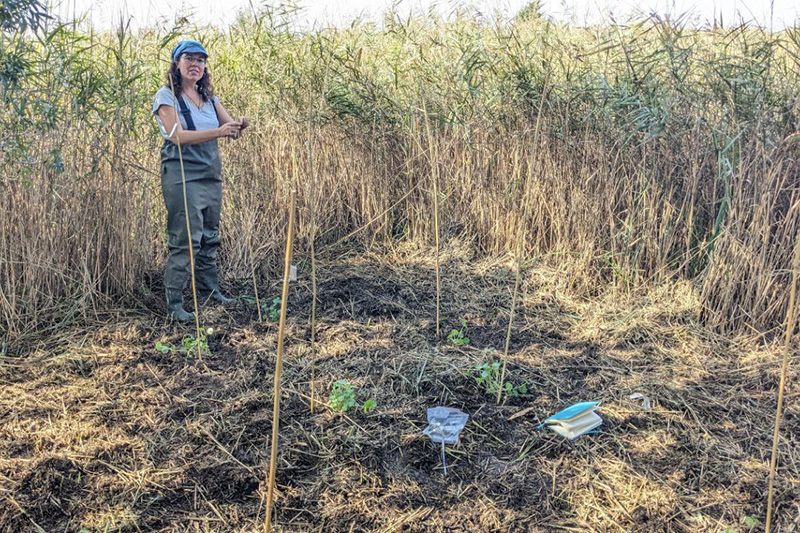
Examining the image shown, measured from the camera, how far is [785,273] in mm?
3203

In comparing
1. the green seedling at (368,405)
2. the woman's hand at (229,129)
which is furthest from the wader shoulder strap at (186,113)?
the green seedling at (368,405)

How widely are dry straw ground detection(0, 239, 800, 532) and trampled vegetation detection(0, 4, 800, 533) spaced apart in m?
0.01

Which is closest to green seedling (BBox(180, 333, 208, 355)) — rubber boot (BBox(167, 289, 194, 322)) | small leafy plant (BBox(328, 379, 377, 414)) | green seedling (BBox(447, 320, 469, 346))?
rubber boot (BBox(167, 289, 194, 322))

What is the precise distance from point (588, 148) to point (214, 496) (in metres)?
2.81

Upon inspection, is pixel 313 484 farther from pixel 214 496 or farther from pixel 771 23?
pixel 771 23

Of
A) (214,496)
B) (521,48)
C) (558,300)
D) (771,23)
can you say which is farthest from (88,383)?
(771,23)

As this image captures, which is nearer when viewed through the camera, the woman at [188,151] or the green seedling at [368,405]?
the green seedling at [368,405]

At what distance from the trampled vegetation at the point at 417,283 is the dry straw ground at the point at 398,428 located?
0.5 inches

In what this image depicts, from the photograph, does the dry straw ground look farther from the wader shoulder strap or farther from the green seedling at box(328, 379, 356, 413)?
the wader shoulder strap

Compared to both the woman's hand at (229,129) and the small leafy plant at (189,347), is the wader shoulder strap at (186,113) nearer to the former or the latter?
the woman's hand at (229,129)

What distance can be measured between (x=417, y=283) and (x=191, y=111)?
1672 mm

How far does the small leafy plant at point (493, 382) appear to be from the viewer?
2.71 m

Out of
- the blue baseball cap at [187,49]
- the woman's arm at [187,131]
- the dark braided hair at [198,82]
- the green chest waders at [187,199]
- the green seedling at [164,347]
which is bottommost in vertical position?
the green seedling at [164,347]

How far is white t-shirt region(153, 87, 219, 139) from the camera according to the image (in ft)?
10.5
